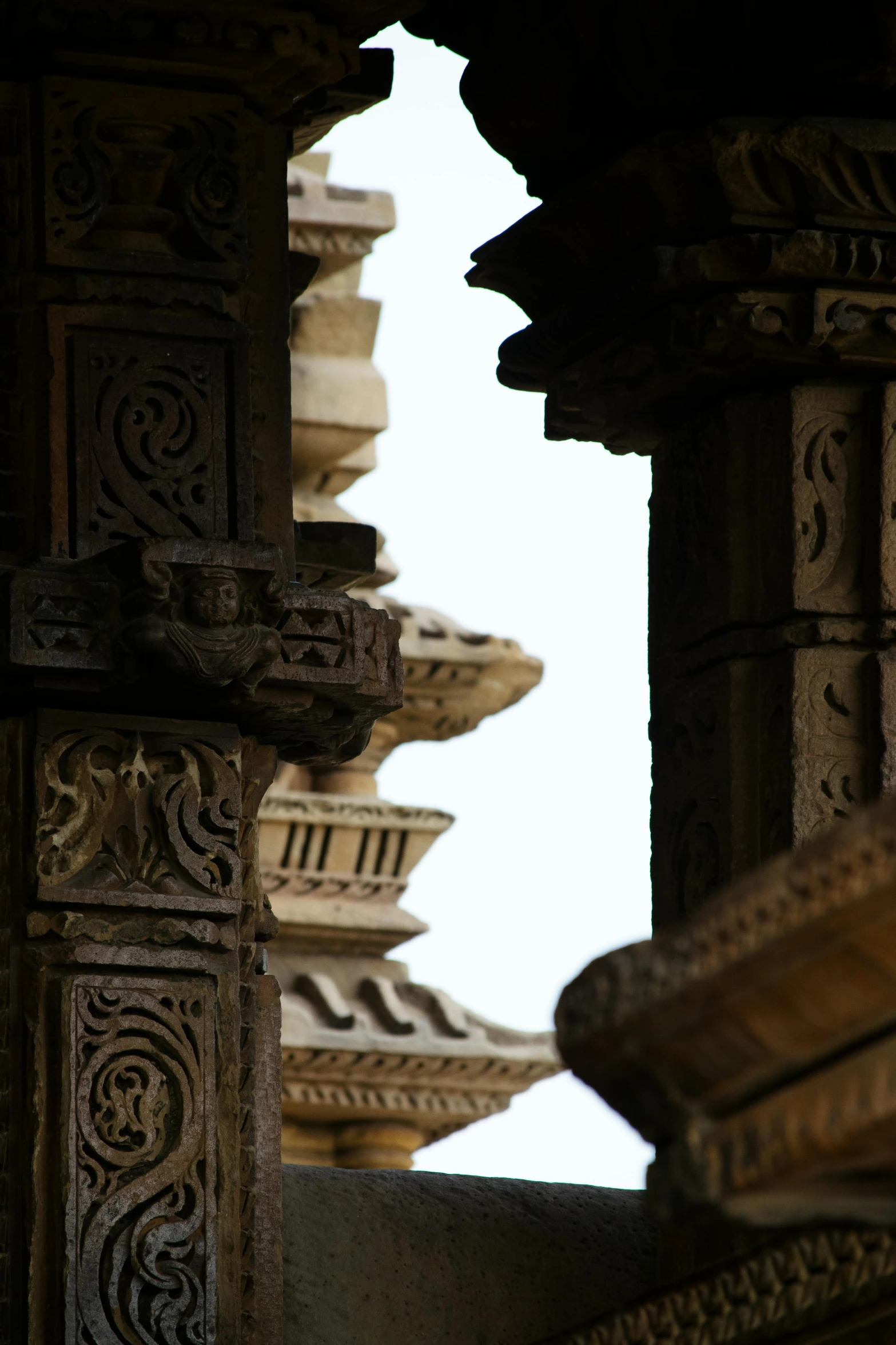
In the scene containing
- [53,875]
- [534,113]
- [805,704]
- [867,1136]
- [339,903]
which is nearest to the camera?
[867,1136]

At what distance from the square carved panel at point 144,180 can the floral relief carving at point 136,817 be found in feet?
2.45

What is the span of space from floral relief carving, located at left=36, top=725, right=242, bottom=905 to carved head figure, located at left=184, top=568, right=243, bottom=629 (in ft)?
0.72

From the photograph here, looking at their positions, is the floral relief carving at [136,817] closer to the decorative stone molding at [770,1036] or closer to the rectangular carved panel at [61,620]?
the rectangular carved panel at [61,620]

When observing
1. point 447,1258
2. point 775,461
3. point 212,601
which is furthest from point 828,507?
point 447,1258

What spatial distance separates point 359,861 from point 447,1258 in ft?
18.5

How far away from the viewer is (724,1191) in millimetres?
1849

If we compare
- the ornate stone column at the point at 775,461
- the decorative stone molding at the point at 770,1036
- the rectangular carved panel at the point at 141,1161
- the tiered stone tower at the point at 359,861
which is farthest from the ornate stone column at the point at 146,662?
the tiered stone tower at the point at 359,861

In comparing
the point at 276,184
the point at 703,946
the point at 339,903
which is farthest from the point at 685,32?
the point at 339,903

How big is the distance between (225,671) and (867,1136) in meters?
2.45

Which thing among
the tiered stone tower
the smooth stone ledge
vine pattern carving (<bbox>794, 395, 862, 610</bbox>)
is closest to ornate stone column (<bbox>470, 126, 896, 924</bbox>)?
vine pattern carving (<bbox>794, 395, 862, 610</bbox>)

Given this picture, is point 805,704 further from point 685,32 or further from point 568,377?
point 685,32

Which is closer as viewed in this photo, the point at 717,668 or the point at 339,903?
the point at 717,668

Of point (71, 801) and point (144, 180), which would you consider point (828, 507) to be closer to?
point (144, 180)

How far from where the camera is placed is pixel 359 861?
10.2m
